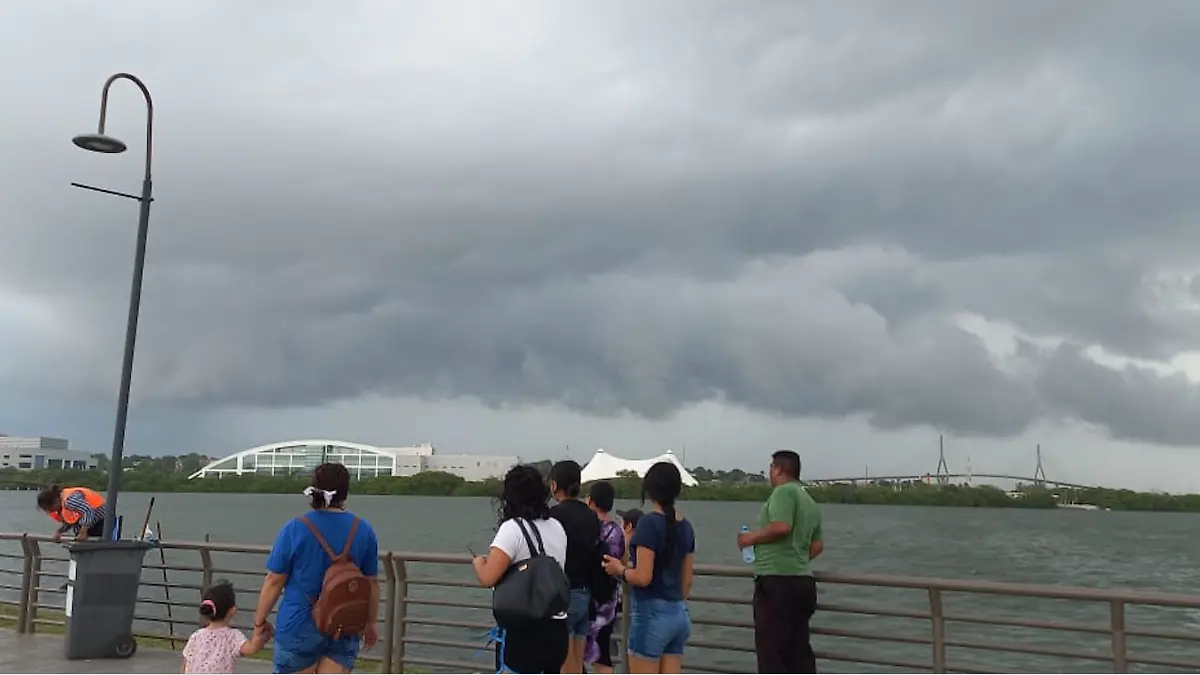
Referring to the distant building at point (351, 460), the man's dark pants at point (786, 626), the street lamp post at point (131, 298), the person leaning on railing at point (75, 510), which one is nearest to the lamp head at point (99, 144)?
the street lamp post at point (131, 298)

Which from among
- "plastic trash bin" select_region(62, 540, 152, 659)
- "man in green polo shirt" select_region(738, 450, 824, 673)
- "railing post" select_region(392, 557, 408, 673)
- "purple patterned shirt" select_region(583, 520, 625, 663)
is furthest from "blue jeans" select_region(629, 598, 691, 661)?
"plastic trash bin" select_region(62, 540, 152, 659)

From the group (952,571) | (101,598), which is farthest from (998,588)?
(952,571)

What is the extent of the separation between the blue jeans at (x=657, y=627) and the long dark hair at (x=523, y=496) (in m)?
1.26

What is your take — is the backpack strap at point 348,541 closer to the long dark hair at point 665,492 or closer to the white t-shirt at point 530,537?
the white t-shirt at point 530,537

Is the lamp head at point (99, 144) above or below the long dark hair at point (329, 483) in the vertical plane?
above

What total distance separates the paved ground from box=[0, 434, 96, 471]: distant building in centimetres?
17656

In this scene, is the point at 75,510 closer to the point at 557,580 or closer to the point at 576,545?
the point at 576,545

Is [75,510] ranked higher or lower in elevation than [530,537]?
lower

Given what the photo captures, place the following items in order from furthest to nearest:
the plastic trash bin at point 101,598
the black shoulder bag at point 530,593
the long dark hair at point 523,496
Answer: the plastic trash bin at point 101,598 → the long dark hair at point 523,496 → the black shoulder bag at point 530,593

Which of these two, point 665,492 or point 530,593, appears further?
point 665,492

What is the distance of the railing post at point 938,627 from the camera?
23.0ft

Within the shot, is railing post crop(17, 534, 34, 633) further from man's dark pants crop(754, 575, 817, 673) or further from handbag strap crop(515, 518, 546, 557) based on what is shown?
man's dark pants crop(754, 575, 817, 673)

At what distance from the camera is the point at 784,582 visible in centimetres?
657

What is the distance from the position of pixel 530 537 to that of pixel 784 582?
2.20 m
